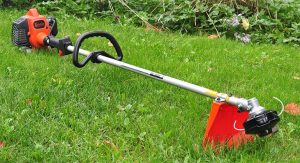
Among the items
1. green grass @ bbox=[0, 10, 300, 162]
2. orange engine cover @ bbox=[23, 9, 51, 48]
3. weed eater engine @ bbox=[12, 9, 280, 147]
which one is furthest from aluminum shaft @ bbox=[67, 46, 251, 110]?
orange engine cover @ bbox=[23, 9, 51, 48]

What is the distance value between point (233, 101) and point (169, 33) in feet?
11.2

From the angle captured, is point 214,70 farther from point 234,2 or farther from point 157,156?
point 234,2

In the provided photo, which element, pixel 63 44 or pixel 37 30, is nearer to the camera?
pixel 63 44

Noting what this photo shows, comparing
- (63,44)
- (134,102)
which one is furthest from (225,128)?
(63,44)

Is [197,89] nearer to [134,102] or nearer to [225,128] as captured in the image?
[225,128]

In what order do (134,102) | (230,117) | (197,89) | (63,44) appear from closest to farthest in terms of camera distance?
(230,117), (197,89), (134,102), (63,44)

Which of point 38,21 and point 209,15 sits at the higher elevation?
point 38,21

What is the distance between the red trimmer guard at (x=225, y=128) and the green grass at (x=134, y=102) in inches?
2.4

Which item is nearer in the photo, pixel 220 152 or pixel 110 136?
pixel 220 152

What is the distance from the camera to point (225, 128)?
286cm

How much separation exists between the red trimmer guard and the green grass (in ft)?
0.20

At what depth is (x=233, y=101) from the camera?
271 centimetres

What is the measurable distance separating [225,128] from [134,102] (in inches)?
37.0

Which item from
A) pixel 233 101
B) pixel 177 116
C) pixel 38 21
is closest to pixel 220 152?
pixel 233 101
